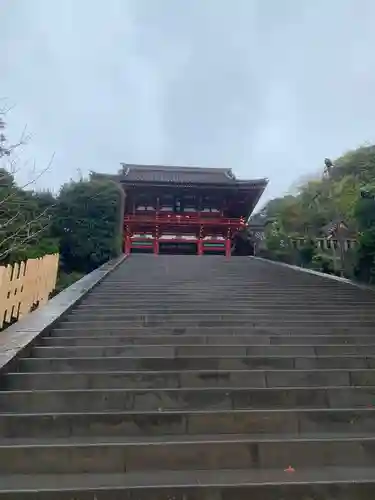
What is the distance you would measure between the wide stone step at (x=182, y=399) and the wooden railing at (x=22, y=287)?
2055 millimetres

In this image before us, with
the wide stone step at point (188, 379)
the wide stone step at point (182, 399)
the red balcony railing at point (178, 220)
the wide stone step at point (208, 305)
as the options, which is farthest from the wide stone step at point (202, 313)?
the red balcony railing at point (178, 220)

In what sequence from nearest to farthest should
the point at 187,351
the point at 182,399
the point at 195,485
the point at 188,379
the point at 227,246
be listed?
the point at 195,485
the point at 182,399
the point at 188,379
the point at 187,351
the point at 227,246

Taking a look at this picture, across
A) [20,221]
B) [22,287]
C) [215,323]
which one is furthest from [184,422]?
[20,221]

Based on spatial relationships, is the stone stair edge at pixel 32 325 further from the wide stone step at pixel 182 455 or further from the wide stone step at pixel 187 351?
the wide stone step at pixel 182 455

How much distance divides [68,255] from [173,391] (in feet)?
43.0

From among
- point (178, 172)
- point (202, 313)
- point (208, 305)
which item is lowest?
point (202, 313)

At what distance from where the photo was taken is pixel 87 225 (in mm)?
16109

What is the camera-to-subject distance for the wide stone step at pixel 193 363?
4.11 metres

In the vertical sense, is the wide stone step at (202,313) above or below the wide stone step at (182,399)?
above

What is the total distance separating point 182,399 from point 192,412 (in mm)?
352


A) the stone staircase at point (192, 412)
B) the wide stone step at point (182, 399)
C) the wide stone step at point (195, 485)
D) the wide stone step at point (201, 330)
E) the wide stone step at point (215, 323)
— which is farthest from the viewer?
the wide stone step at point (215, 323)

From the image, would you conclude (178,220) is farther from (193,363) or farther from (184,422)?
(184,422)

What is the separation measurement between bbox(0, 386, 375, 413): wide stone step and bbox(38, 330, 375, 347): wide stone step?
4.26ft

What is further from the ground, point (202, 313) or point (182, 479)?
point (202, 313)
